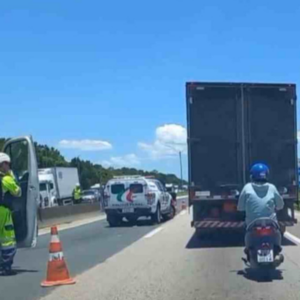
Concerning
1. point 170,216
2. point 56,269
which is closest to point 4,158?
point 56,269

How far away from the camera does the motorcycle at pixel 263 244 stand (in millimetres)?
11914

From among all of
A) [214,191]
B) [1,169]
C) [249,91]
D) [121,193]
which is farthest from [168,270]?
[121,193]

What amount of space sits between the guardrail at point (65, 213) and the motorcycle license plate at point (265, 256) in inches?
789

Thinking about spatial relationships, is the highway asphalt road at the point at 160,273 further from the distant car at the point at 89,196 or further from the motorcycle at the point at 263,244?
the distant car at the point at 89,196

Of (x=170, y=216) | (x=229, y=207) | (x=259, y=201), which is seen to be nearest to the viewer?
(x=259, y=201)

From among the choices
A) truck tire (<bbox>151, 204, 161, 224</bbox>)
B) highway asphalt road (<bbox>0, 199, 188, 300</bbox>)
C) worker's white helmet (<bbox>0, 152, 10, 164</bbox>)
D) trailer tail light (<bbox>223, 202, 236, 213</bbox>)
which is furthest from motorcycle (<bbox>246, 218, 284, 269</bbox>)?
truck tire (<bbox>151, 204, 161, 224</bbox>)

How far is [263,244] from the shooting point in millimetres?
11961

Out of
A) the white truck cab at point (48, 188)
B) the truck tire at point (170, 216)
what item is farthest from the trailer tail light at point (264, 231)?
the white truck cab at point (48, 188)

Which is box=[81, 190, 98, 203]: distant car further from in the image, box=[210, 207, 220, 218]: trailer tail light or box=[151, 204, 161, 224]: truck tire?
box=[210, 207, 220, 218]: trailer tail light

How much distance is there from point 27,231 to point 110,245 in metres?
7.26

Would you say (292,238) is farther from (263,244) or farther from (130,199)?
(130,199)

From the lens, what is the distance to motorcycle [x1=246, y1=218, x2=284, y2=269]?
11914 mm

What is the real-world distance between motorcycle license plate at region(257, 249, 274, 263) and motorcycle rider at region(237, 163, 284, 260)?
253 mm

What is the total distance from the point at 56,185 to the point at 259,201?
4730 centimetres
